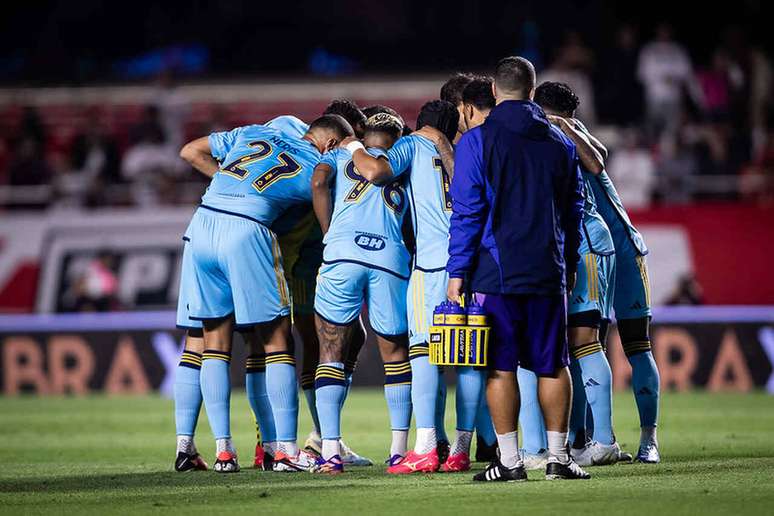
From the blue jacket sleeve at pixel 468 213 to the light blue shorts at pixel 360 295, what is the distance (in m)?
1.23

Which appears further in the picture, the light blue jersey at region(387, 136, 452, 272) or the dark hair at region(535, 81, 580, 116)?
the dark hair at region(535, 81, 580, 116)

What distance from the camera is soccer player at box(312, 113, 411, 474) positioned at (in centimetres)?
916

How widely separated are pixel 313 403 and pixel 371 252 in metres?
1.71

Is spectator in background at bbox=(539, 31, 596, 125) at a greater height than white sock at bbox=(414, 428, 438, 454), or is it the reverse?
spectator in background at bbox=(539, 31, 596, 125)

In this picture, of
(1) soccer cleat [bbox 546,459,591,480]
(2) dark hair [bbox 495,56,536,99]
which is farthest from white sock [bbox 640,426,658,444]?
(2) dark hair [bbox 495,56,536,99]

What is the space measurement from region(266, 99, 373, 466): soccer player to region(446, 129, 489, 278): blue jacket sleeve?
2081mm

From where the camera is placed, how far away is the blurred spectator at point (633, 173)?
20.4 m

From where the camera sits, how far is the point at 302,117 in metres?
22.9

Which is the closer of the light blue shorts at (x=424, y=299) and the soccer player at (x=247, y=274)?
the light blue shorts at (x=424, y=299)

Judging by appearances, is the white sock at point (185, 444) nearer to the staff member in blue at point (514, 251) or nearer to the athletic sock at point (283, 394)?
the athletic sock at point (283, 394)

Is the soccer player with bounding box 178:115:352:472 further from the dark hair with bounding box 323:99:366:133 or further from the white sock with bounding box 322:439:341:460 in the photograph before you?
the dark hair with bounding box 323:99:366:133

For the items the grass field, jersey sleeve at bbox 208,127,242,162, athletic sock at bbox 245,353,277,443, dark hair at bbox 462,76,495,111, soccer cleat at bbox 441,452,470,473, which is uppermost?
dark hair at bbox 462,76,495,111

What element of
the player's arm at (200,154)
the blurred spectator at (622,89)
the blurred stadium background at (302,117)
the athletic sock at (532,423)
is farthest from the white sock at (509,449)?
the blurred spectator at (622,89)

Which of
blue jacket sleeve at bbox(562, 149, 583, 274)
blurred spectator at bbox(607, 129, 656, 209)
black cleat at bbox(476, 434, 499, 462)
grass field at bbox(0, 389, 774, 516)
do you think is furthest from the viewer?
blurred spectator at bbox(607, 129, 656, 209)
